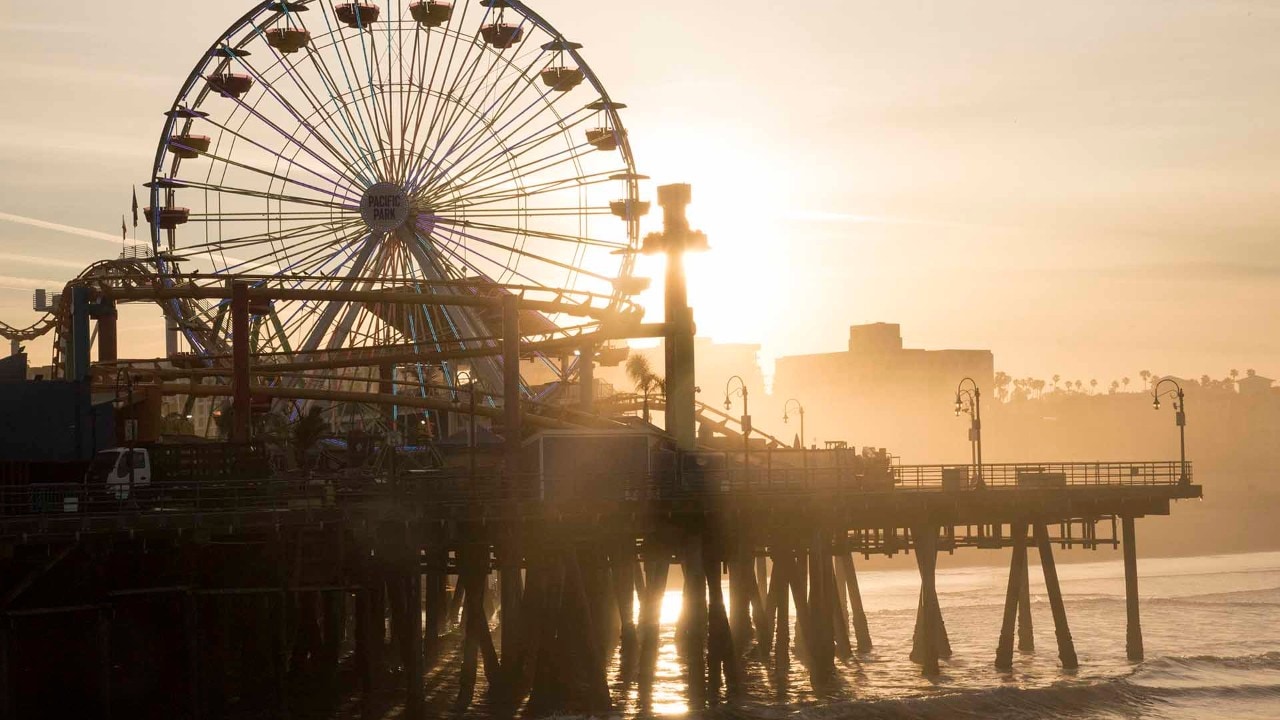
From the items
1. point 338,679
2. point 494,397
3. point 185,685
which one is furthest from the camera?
point 494,397

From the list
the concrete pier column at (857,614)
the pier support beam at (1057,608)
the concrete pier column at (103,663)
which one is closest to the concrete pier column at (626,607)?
the concrete pier column at (857,614)

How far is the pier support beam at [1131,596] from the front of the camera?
58.7 m

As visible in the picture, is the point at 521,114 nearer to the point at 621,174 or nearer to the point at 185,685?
the point at 621,174

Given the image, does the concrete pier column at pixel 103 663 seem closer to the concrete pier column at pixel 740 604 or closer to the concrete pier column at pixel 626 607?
the concrete pier column at pixel 626 607

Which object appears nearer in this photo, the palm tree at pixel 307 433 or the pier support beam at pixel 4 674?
the pier support beam at pixel 4 674

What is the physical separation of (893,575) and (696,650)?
54.8 m

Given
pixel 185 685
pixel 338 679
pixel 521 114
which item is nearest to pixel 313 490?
pixel 185 685

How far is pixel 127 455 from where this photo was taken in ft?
171

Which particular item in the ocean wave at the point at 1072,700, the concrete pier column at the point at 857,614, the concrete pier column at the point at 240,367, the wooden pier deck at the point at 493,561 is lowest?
the ocean wave at the point at 1072,700

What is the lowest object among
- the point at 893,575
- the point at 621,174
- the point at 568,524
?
the point at 893,575

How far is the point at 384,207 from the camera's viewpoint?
75188 mm

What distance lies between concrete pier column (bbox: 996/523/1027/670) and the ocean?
58 cm

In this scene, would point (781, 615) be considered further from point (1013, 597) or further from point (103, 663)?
point (103, 663)

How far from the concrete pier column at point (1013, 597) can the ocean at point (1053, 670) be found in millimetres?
577
